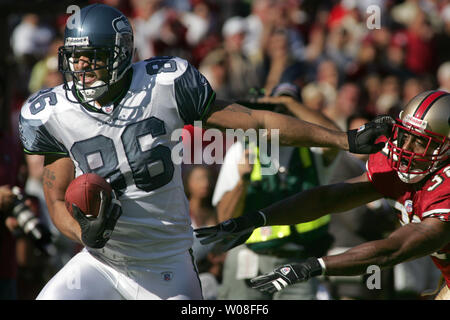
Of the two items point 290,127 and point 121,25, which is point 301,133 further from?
point 121,25

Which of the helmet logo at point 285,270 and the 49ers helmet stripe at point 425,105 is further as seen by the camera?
the 49ers helmet stripe at point 425,105

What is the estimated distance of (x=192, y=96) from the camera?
3689 millimetres

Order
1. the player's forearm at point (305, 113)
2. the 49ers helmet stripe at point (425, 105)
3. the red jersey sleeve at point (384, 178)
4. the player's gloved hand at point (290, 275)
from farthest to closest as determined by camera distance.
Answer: the player's forearm at point (305, 113), the red jersey sleeve at point (384, 178), the 49ers helmet stripe at point (425, 105), the player's gloved hand at point (290, 275)

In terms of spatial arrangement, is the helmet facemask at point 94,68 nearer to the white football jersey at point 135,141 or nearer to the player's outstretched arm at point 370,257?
the white football jersey at point 135,141

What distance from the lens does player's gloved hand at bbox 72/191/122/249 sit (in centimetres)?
336

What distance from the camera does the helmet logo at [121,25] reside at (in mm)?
3762

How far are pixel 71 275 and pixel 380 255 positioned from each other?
1.47m

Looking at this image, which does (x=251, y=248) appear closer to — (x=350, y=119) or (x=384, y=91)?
(x=350, y=119)

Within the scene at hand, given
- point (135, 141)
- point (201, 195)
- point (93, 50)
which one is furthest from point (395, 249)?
point (201, 195)

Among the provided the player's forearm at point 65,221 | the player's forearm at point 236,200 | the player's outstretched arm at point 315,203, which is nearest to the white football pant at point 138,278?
the player's forearm at point 65,221

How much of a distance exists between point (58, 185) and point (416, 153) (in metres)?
1.80

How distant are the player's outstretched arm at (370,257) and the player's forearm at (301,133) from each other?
533mm

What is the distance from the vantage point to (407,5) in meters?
10.0

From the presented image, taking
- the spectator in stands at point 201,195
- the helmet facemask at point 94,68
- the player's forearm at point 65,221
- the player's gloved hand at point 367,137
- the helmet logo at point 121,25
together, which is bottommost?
the spectator in stands at point 201,195
